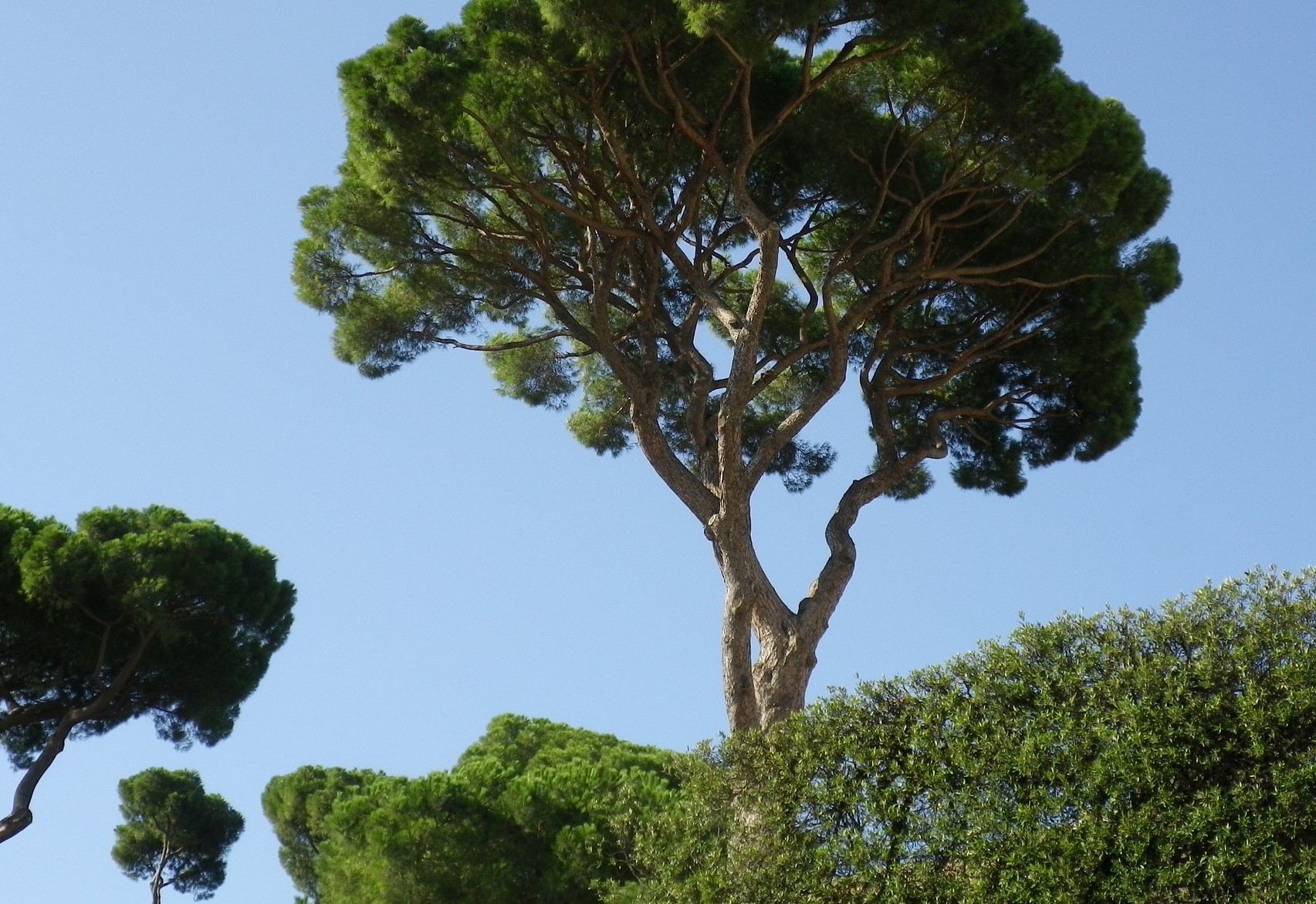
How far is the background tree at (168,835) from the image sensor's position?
19.3m

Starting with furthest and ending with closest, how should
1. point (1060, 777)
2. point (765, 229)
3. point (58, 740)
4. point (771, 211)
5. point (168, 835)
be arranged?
point (168, 835)
point (58, 740)
point (771, 211)
point (765, 229)
point (1060, 777)

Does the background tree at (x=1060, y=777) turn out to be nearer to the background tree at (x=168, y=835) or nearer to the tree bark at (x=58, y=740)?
the tree bark at (x=58, y=740)

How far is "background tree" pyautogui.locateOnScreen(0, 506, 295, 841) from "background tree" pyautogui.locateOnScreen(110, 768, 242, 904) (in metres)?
4.12

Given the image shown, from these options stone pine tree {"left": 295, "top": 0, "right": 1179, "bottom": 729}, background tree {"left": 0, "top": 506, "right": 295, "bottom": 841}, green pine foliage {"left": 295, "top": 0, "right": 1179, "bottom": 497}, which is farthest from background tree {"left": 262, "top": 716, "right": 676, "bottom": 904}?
background tree {"left": 0, "top": 506, "right": 295, "bottom": 841}

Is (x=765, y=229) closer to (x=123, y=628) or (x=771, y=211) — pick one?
(x=771, y=211)

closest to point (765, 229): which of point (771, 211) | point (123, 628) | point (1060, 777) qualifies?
point (771, 211)

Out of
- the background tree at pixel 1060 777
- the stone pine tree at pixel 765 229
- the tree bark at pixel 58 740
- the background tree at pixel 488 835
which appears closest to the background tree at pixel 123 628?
the tree bark at pixel 58 740

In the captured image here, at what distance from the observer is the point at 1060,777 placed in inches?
260

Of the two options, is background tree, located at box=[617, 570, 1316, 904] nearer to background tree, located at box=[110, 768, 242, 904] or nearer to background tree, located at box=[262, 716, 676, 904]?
background tree, located at box=[262, 716, 676, 904]

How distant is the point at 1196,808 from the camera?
6246 millimetres

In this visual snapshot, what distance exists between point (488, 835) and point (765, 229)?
16.2ft

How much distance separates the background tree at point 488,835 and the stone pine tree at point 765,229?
59.5 inches

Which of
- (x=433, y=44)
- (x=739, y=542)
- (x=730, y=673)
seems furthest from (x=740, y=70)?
(x=730, y=673)

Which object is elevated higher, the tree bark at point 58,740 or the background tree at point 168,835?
the background tree at point 168,835
